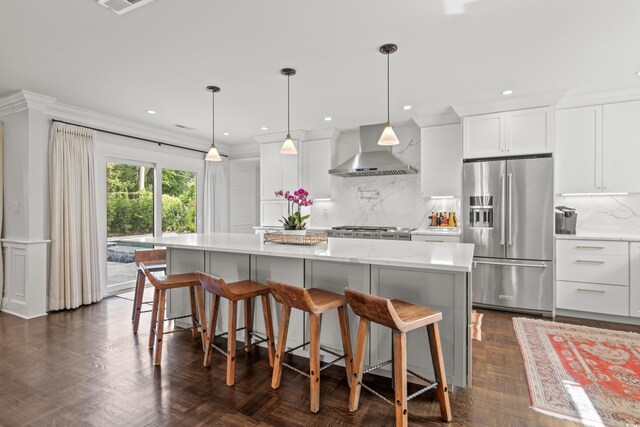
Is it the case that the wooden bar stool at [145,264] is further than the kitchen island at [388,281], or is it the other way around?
the wooden bar stool at [145,264]

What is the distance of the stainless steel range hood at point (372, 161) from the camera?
469 cm

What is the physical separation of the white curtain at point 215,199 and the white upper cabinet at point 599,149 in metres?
5.43

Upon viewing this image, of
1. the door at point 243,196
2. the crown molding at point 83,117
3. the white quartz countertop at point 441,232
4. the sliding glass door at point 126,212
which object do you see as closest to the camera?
the crown molding at point 83,117

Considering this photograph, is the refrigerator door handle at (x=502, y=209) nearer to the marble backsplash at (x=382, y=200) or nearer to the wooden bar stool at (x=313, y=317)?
the marble backsplash at (x=382, y=200)

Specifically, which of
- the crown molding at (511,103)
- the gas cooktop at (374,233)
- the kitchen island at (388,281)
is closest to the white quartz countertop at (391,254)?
the kitchen island at (388,281)

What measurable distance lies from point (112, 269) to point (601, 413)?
18.3 feet

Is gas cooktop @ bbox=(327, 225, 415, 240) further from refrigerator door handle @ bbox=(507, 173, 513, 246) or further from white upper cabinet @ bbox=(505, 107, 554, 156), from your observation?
white upper cabinet @ bbox=(505, 107, 554, 156)

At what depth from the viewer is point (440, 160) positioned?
4.61 m

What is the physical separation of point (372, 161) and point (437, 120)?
1.03 meters

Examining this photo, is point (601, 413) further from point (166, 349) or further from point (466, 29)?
point (166, 349)

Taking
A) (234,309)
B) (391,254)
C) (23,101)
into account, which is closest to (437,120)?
(391,254)

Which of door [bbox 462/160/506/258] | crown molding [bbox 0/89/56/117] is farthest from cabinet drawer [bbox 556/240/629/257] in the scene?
crown molding [bbox 0/89/56/117]

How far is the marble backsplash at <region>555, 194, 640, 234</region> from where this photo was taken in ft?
13.0

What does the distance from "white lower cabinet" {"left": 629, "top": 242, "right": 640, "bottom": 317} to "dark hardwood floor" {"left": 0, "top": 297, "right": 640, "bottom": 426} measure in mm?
1608
